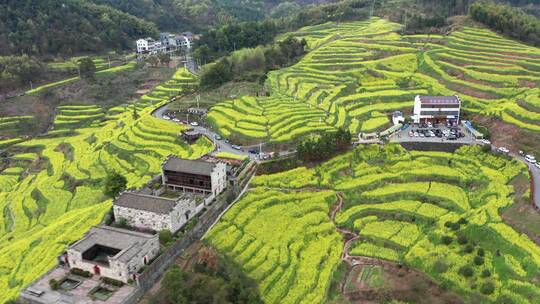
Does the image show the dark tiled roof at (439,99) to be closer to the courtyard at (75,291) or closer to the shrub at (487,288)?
the shrub at (487,288)

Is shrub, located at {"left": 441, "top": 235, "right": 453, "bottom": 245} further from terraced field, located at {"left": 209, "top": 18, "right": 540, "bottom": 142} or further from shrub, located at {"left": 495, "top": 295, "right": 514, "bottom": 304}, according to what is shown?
terraced field, located at {"left": 209, "top": 18, "right": 540, "bottom": 142}

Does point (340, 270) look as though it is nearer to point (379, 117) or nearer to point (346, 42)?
point (379, 117)

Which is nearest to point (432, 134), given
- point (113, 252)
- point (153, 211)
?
point (153, 211)

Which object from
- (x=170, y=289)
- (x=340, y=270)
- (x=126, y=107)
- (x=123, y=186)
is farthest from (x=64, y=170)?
(x=340, y=270)

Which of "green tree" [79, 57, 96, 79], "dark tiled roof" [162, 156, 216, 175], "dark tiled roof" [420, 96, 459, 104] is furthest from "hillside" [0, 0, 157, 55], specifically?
"dark tiled roof" [420, 96, 459, 104]

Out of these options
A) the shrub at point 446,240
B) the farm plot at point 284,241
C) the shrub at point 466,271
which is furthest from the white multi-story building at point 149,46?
the shrub at point 466,271

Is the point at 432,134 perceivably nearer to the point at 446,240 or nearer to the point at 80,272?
the point at 446,240
